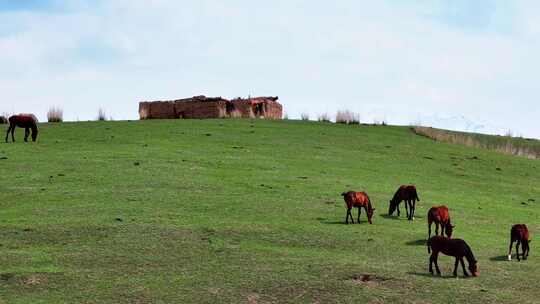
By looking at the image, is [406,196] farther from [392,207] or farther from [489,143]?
A: [489,143]

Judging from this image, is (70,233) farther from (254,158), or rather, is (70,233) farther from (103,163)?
(254,158)

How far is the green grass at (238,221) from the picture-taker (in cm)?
1412

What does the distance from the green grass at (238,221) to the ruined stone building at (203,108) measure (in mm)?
10152

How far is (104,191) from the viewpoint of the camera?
22422 mm

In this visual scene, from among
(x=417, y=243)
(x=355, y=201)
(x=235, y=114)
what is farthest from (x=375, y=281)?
(x=235, y=114)

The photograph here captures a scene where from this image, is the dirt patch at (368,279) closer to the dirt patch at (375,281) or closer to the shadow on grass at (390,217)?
the dirt patch at (375,281)

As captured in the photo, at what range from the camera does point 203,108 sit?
4647 centimetres

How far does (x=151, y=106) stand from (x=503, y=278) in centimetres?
3462

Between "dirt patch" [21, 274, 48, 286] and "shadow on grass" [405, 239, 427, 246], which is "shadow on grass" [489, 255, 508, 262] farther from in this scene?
"dirt patch" [21, 274, 48, 286]

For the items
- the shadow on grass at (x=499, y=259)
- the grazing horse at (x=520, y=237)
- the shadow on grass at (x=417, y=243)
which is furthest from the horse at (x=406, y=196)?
the grazing horse at (x=520, y=237)

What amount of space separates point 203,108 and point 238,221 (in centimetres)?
2774

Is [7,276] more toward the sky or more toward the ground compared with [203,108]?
more toward the ground

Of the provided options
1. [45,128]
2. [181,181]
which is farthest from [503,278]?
[45,128]

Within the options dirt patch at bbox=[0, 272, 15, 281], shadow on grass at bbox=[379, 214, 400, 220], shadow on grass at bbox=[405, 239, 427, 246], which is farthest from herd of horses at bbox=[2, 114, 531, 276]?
dirt patch at bbox=[0, 272, 15, 281]
